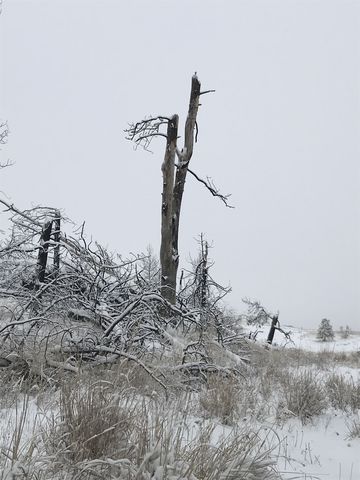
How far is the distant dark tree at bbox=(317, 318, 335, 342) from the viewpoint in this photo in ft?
109

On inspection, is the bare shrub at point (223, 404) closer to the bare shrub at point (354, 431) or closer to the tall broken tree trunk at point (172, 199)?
the bare shrub at point (354, 431)

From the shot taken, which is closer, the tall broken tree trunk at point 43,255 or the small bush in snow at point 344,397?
the small bush in snow at point 344,397

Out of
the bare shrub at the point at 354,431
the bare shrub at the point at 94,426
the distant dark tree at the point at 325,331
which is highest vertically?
the distant dark tree at the point at 325,331

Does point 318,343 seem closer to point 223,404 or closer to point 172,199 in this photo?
point 172,199

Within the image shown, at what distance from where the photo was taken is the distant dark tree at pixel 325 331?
33128 mm

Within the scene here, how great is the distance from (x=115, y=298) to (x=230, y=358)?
1.93 m

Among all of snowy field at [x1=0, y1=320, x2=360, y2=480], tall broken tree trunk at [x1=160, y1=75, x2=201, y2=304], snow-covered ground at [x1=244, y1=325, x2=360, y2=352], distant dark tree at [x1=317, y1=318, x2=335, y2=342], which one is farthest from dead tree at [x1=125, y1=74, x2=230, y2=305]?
distant dark tree at [x1=317, y1=318, x2=335, y2=342]

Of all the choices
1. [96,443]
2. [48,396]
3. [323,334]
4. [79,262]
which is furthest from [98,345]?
[323,334]

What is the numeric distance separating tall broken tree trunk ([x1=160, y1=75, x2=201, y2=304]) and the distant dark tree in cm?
2856

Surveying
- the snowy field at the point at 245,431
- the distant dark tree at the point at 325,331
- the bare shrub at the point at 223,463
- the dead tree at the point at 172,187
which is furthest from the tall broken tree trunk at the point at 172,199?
the distant dark tree at the point at 325,331

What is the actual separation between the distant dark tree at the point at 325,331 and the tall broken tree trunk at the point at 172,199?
28.6 m

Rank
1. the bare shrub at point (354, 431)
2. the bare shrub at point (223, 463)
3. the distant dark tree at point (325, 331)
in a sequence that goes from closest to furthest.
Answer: the bare shrub at point (223, 463) < the bare shrub at point (354, 431) < the distant dark tree at point (325, 331)

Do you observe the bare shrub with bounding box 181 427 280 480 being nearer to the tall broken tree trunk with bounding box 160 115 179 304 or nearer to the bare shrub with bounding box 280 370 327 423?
the bare shrub with bounding box 280 370 327 423

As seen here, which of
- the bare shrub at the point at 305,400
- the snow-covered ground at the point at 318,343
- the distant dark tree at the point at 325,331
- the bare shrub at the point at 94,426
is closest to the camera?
the bare shrub at the point at 94,426
